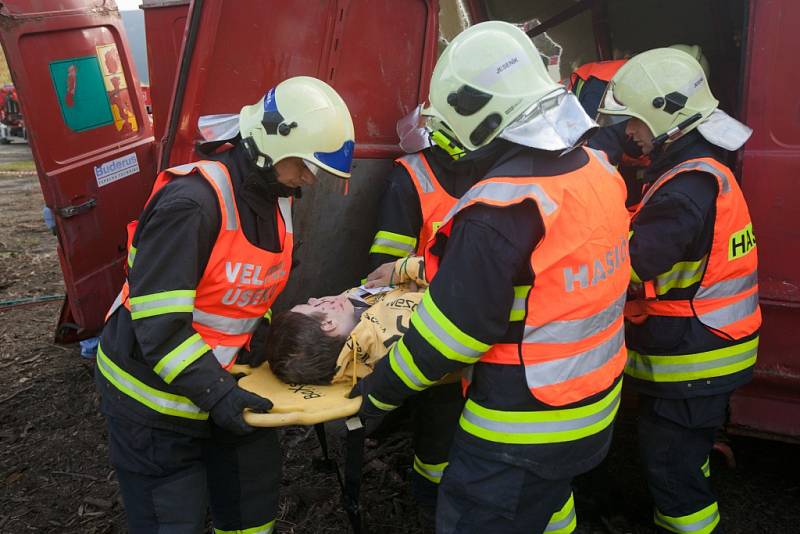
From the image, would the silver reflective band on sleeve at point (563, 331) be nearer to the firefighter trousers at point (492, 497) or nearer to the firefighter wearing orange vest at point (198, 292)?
the firefighter trousers at point (492, 497)

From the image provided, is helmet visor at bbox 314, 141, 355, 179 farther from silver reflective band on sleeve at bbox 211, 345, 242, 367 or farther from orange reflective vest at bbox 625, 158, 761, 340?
orange reflective vest at bbox 625, 158, 761, 340

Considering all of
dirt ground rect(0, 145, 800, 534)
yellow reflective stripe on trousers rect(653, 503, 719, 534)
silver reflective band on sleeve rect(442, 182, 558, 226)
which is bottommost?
dirt ground rect(0, 145, 800, 534)

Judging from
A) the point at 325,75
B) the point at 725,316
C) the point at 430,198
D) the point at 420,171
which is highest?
the point at 325,75

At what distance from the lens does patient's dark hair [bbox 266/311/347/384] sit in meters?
2.13

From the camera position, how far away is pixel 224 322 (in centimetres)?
201

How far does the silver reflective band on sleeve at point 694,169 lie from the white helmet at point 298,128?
1131 mm

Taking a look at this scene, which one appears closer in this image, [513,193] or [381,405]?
[513,193]

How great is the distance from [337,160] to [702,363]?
1.47 meters

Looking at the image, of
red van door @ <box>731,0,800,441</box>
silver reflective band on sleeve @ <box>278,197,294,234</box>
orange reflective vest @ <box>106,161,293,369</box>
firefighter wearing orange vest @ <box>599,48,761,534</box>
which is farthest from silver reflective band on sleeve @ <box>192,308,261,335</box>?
red van door @ <box>731,0,800,441</box>

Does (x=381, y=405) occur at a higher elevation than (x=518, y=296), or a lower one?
lower

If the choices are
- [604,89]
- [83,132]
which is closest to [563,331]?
[604,89]

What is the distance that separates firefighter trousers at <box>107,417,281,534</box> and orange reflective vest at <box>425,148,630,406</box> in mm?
1029

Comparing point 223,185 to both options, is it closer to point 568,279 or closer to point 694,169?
point 568,279

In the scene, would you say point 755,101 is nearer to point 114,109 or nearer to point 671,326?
point 671,326
